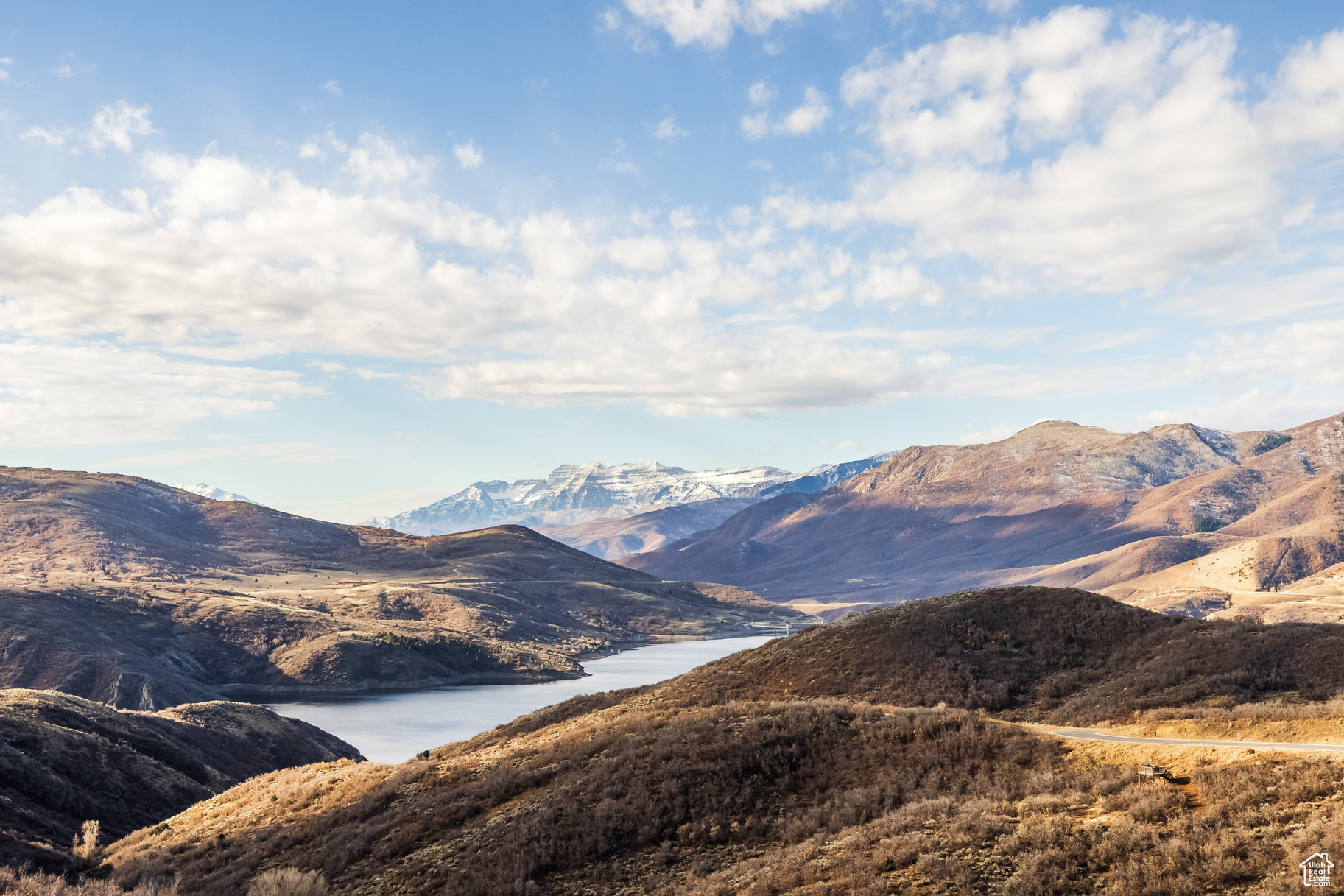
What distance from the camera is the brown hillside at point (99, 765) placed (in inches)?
1436

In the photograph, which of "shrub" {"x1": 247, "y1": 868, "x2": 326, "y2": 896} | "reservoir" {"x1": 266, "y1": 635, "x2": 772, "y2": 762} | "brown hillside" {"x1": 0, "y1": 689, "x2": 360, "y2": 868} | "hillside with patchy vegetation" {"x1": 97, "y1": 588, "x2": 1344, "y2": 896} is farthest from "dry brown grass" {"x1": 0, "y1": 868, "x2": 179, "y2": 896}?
"reservoir" {"x1": 266, "y1": 635, "x2": 772, "y2": 762}

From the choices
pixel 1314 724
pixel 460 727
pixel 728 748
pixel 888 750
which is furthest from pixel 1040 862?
pixel 460 727

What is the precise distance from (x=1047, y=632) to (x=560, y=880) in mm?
32895

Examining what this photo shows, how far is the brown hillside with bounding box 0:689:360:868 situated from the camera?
1436 inches

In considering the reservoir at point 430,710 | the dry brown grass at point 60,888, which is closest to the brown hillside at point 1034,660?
the dry brown grass at point 60,888

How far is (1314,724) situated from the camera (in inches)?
865

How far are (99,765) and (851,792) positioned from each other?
47.5m

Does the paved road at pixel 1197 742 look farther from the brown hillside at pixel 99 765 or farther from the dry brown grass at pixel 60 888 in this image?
the brown hillside at pixel 99 765

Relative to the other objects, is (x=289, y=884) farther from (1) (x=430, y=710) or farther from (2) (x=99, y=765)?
(1) (x=430, y=710)

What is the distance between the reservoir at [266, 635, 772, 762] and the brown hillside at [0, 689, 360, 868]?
2691 centimetres

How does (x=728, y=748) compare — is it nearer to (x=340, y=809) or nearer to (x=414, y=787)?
(x=414, y=787)

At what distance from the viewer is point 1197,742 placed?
21328 millimetres

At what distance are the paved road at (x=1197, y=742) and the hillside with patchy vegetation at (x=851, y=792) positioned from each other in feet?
5.21

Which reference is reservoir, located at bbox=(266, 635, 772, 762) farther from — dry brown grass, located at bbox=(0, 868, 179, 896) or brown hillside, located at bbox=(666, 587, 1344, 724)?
dry brown grass, located at bbox=(0, 868, 179, 896)
